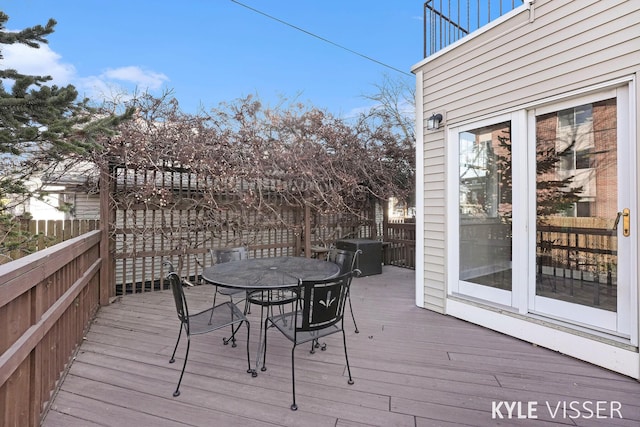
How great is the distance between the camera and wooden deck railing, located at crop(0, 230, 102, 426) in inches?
50.4

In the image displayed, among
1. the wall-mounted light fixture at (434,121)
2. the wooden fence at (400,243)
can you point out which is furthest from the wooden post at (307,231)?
the wall-mounted light fixture at (434,121)

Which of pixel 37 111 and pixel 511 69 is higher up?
pixel 511 69

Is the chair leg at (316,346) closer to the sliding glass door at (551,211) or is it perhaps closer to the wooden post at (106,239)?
the sliding glass door at (551,211)

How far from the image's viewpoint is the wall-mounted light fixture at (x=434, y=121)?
372 cm

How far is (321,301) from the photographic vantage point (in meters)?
2.00

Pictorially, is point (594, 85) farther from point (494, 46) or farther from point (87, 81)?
point (87, 81)

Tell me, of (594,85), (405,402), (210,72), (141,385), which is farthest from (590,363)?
(210,72)

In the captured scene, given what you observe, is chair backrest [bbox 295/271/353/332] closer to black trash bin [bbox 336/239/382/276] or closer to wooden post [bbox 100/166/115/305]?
wooden post [bbox 100/166/115/305]

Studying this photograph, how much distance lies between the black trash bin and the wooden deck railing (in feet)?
Result: 13.7

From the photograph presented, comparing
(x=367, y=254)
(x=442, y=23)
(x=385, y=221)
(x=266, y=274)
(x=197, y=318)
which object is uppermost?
(x=442, y=23)

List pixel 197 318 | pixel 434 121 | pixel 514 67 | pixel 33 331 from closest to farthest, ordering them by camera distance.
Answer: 1. pixel 33 331
2. pixel 197 318
3. pixel 514 67
4. pixel 434 121

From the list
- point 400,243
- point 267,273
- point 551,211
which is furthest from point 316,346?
point 400,243

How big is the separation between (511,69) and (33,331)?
4.14m

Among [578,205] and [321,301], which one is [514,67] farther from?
[321,301]
